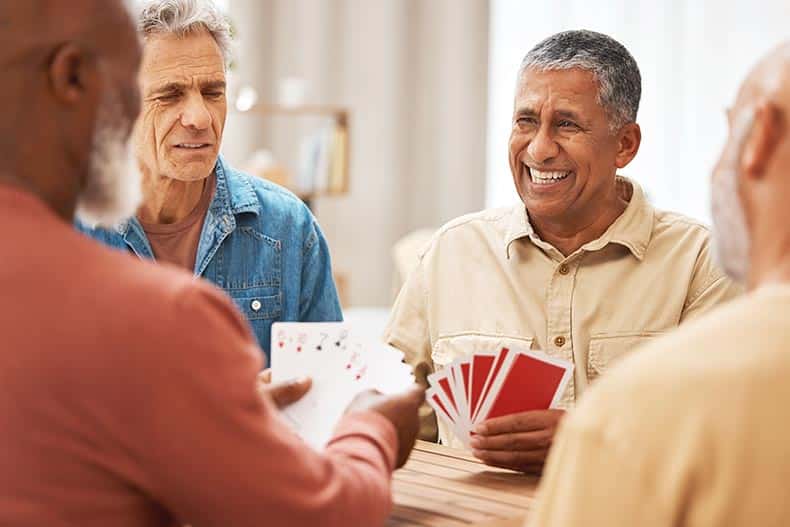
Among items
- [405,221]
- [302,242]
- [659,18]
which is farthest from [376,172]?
[302,242]

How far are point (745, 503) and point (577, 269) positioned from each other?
1535 millimetres

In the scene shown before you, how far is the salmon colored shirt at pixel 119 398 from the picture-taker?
4.00 feet

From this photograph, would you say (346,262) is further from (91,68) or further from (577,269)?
(91,68)

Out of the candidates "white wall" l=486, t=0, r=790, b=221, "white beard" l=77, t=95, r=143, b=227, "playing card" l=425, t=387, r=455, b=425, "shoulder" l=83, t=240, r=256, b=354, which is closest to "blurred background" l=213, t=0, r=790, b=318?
"white wall" l=486, t=0, r=790, b=221

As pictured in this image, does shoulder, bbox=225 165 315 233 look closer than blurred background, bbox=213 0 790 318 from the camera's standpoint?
Yes

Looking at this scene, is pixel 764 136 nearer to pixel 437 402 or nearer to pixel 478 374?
pixel 478 374

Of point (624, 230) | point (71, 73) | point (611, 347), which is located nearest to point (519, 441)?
point (611, 347)

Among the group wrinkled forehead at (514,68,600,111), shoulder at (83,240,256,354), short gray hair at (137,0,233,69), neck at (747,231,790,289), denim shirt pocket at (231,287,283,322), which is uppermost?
short gray hair at (137,0,233,69)

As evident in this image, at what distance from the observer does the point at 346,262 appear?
7.19 m

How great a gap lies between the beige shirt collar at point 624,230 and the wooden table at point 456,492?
65 centimetres

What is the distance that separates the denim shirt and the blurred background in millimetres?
3688

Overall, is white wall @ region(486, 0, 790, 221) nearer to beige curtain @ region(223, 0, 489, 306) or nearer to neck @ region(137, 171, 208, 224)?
beige curtain @ region(223, 0, 489, 306)

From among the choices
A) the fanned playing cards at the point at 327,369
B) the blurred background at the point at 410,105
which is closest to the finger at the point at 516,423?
the fanned playing cards at the point at 327,369

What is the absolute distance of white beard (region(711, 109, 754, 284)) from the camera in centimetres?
138
